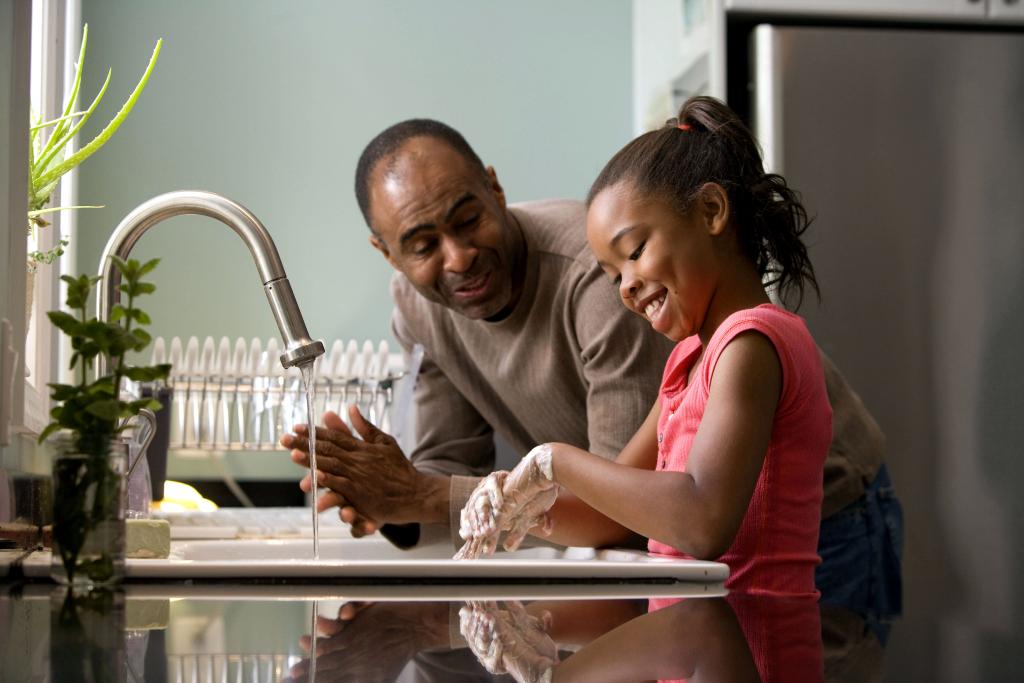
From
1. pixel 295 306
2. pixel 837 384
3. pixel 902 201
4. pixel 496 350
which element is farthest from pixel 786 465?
pixel 902 201

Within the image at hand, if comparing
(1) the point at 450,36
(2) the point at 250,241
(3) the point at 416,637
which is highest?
(1) the point at 450,36

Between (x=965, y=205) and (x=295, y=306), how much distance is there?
65.9 inches

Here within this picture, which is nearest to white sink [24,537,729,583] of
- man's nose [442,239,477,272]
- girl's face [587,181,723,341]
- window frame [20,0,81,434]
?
girl's face [587,181,723,341]

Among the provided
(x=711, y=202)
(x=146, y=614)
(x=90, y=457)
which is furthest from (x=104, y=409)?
(x=711, y=202)

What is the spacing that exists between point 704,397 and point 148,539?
480 mm

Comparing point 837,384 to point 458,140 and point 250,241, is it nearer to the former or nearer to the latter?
point 458,140

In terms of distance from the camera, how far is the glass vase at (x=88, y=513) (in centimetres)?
72

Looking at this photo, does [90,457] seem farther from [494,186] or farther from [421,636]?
[494,186]

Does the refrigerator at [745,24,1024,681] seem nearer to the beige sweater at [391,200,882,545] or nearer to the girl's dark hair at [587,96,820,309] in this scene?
the beige sweater at [391,200,882,545]

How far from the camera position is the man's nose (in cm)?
151

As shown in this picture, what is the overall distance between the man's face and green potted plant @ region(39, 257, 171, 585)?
0.78 metres

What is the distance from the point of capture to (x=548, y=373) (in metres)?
1.58

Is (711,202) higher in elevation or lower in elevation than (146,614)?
higher

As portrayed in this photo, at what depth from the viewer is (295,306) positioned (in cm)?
93
